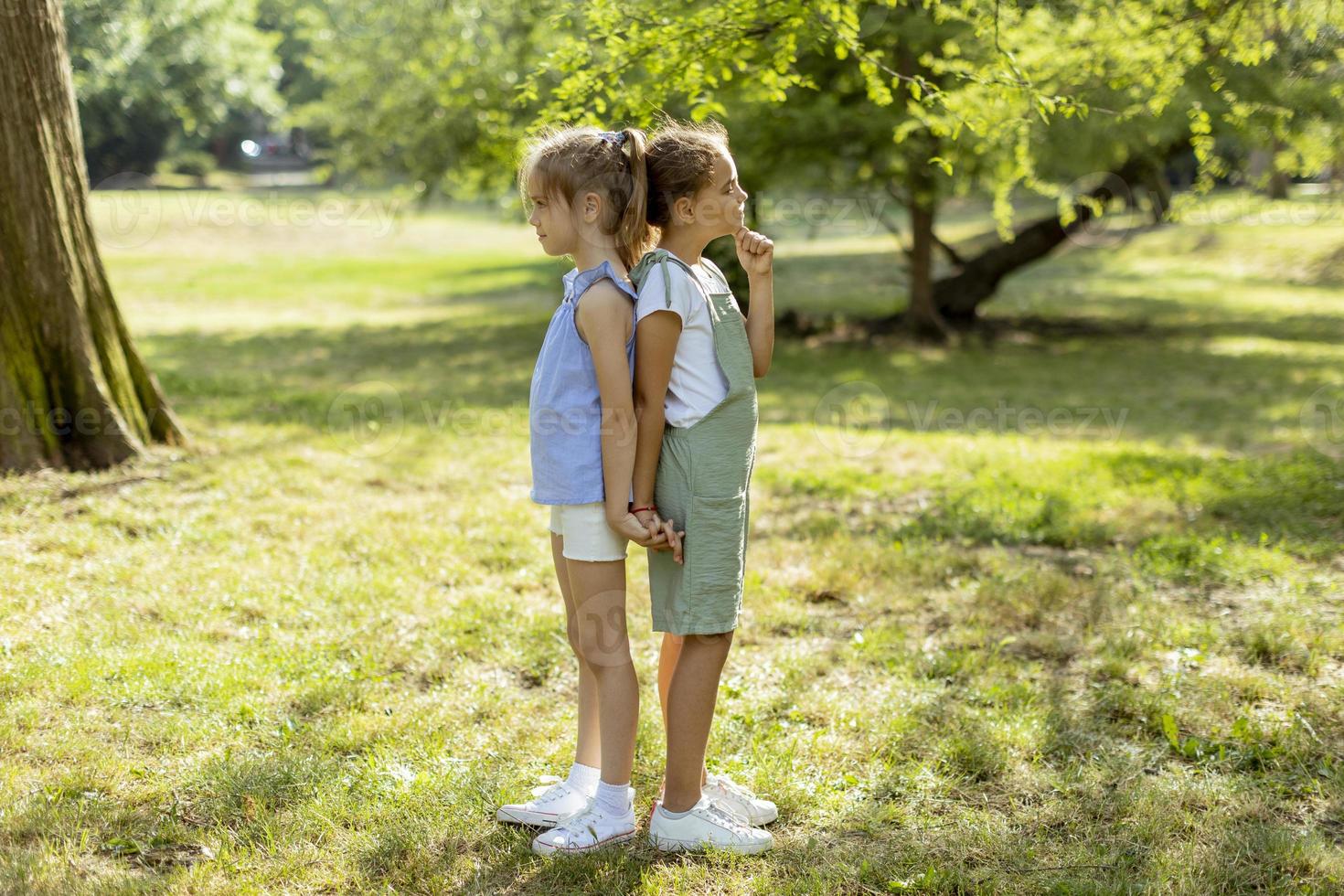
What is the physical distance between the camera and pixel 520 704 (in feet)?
12.5

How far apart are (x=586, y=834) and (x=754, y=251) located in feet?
4.98

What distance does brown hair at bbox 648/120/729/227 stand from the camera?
8.91ft

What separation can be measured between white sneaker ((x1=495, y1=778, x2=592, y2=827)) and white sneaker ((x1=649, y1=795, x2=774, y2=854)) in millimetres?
199

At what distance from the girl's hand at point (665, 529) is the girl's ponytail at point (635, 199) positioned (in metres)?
0.63

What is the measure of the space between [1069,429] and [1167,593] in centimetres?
459

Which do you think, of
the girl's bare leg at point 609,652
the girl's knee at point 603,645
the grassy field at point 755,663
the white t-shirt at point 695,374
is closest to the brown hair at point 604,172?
the white t-shirt at point 695,374

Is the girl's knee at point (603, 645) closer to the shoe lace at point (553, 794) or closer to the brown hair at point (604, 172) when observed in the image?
the shoe lace at point (553, 794)

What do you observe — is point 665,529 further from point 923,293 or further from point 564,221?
point 923,293

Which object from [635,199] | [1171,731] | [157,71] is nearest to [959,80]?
[1171,731]

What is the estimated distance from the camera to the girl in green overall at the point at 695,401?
2.71 metres

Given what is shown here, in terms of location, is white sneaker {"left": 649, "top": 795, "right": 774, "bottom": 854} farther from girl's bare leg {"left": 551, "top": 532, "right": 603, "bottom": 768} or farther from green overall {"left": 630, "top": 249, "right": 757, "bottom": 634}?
green overall {"left": 630, "top": 249, "right": 757, "bottom": 634}

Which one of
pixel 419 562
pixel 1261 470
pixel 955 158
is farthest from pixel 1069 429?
pixel 419 562

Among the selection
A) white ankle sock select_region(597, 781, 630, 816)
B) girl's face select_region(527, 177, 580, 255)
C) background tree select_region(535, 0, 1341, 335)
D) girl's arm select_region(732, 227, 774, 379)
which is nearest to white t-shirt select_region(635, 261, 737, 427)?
girl's arm select_region(732, 227, 774, 379)

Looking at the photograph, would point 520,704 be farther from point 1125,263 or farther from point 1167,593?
point 1125,263
